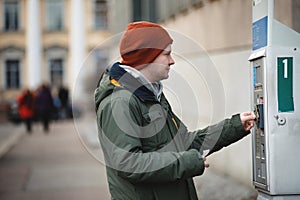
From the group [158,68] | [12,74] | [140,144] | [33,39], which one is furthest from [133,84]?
[12,74]

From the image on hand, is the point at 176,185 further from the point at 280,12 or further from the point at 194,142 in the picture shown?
the point at 280,12

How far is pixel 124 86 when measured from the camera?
3.55 metres

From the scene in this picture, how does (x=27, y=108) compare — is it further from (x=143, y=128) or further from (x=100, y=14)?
(x=100, y=14)

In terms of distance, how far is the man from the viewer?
339 centimetres

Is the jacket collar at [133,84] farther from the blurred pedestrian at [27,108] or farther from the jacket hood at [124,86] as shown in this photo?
the blurred pedestrian at [27,108]

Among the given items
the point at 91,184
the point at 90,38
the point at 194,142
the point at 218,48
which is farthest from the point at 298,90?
the point at 90,38

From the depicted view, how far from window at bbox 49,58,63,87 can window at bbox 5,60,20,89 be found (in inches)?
90.6

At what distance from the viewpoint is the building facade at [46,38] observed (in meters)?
50.0

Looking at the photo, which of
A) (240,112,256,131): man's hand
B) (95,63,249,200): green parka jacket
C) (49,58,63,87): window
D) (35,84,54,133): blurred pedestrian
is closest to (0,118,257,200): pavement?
(95,63,249,200): green parka jacket

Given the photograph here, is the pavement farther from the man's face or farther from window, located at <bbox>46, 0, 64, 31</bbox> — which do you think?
window, located at <bbox>46, 0, 64, 31</bbox>

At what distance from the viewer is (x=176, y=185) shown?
3.61m

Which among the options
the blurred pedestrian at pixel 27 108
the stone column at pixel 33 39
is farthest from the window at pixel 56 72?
the blurred pedestrian at pixel 27 108

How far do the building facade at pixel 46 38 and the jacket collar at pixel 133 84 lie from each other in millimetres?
46087

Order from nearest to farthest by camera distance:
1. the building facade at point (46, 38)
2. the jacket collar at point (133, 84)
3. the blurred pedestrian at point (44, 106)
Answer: the jacket collar at point (133, 84) < the blurred pedestrian at point (44, 106) < the building facade at point (46, 38)
